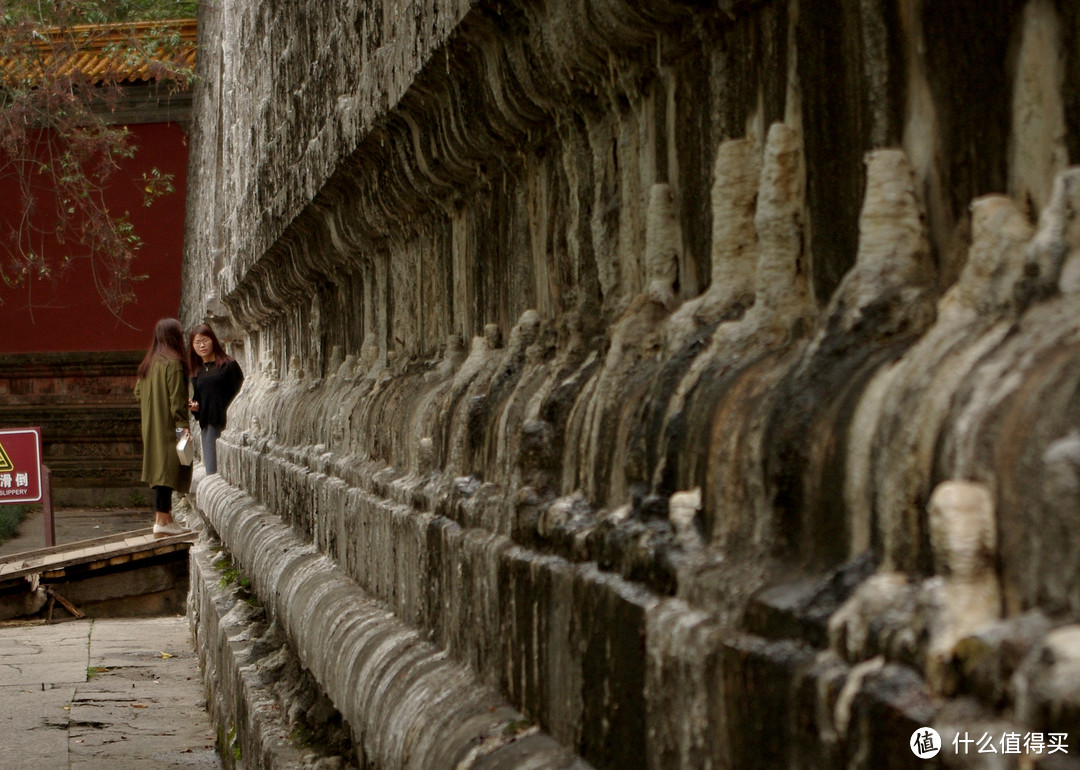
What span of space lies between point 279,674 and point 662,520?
90.2 inches

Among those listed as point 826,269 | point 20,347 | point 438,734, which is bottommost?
point 438,734

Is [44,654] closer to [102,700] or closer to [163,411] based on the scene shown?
[102,700]

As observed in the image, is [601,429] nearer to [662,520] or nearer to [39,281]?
[662,520]

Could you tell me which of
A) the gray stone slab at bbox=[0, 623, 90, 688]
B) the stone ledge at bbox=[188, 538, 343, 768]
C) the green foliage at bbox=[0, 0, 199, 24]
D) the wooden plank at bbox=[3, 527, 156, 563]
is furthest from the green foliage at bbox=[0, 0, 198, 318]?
the stone ledge at bbox=[188, 538, 343, 768]

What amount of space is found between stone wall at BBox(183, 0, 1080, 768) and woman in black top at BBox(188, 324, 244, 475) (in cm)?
492

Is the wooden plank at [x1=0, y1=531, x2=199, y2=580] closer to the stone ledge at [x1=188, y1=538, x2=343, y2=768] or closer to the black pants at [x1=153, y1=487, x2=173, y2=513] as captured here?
the black pants at [x1=153, y1=487, x2=173, y2=513]

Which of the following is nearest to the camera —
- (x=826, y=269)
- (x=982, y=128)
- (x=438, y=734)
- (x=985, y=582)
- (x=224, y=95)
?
(x=985, y=582)

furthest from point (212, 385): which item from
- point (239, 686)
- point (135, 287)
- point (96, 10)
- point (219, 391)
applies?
point (135, 287)

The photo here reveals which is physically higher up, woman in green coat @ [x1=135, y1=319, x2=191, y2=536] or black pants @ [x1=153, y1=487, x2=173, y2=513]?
woman in green coat @ [x1=135, y1=319, x2=191, y2=536]

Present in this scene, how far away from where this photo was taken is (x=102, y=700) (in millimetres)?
4840

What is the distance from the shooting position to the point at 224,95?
7.53 m

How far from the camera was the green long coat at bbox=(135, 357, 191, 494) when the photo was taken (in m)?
8.45

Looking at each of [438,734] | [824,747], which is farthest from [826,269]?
[438,734]

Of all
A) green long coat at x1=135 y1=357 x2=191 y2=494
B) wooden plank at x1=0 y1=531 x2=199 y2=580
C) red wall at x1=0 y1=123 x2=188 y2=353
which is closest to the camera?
wooden plank at x1=0 y1=531 x2=199 y2=580
